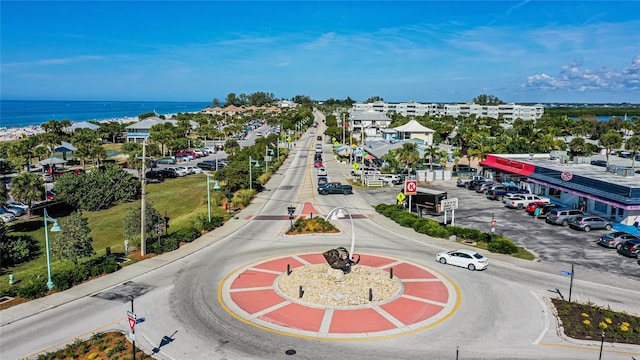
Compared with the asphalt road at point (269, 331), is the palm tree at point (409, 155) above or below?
above

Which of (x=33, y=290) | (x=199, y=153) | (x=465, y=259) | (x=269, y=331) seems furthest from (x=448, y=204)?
(x=199, y=153)

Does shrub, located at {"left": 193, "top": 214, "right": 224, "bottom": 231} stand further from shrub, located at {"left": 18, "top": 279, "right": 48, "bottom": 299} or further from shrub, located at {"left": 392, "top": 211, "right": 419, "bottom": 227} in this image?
shrub, located at {"left": 392, "top": 211, "right": 419, "bottom": 227}

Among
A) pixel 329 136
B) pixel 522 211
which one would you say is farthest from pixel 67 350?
pixel 329 136

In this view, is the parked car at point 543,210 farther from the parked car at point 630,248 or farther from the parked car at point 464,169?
the parked car at point 464,169

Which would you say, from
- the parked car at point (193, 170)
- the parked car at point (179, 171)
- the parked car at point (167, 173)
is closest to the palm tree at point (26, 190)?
the parked car at point (167, 173)

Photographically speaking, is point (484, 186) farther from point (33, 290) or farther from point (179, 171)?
point (33, 290)
